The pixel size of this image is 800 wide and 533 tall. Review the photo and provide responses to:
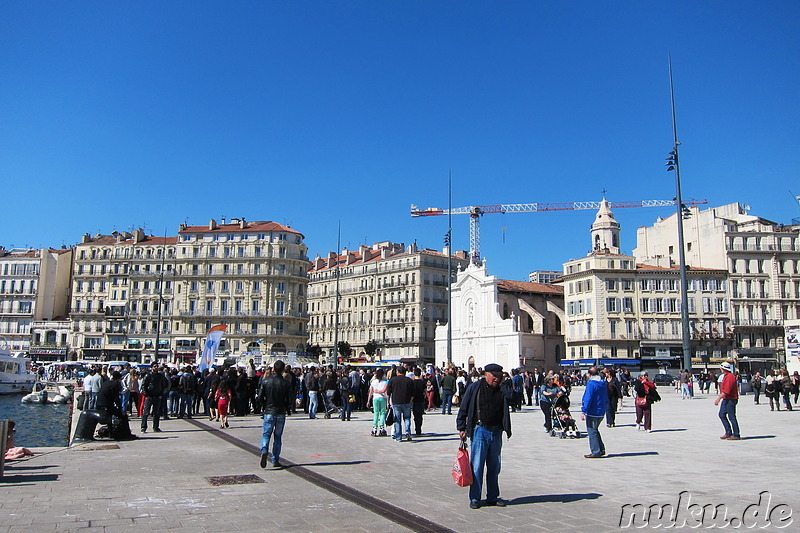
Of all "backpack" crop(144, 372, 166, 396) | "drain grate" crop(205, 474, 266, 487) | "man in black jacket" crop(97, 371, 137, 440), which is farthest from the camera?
"backpack" crop(144, 372, 166, 396)

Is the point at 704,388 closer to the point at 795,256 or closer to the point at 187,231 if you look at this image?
the point at 795,256

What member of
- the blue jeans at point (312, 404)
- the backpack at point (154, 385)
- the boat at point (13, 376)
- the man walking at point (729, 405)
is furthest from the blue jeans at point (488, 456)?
the boat at point (13, 376)

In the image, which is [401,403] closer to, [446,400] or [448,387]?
[448,387]

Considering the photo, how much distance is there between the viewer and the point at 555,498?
802 centimetres

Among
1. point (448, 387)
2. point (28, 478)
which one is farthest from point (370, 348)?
point (28, 478)

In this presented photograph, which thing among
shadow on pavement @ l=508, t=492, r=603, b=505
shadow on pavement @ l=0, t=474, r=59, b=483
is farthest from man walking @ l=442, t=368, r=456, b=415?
shadow on pavement @ l=0, t=474, r=59, b=483

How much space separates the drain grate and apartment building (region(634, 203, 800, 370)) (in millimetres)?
63180

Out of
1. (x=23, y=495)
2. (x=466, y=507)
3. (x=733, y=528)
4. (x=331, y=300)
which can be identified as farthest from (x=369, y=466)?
(x=331, y=300)

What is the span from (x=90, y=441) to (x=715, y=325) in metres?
65.0

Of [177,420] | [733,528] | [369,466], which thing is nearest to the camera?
[733,528]

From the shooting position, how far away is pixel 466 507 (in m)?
7.58

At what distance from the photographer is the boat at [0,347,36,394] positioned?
44.2m

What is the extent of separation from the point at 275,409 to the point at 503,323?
59093mm

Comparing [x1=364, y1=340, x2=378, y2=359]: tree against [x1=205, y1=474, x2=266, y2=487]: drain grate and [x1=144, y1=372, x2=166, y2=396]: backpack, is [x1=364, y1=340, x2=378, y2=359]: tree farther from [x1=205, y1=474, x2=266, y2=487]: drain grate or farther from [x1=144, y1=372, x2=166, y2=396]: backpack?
[x1=205, y1=474, x2=266, y2=487]: drain grate
